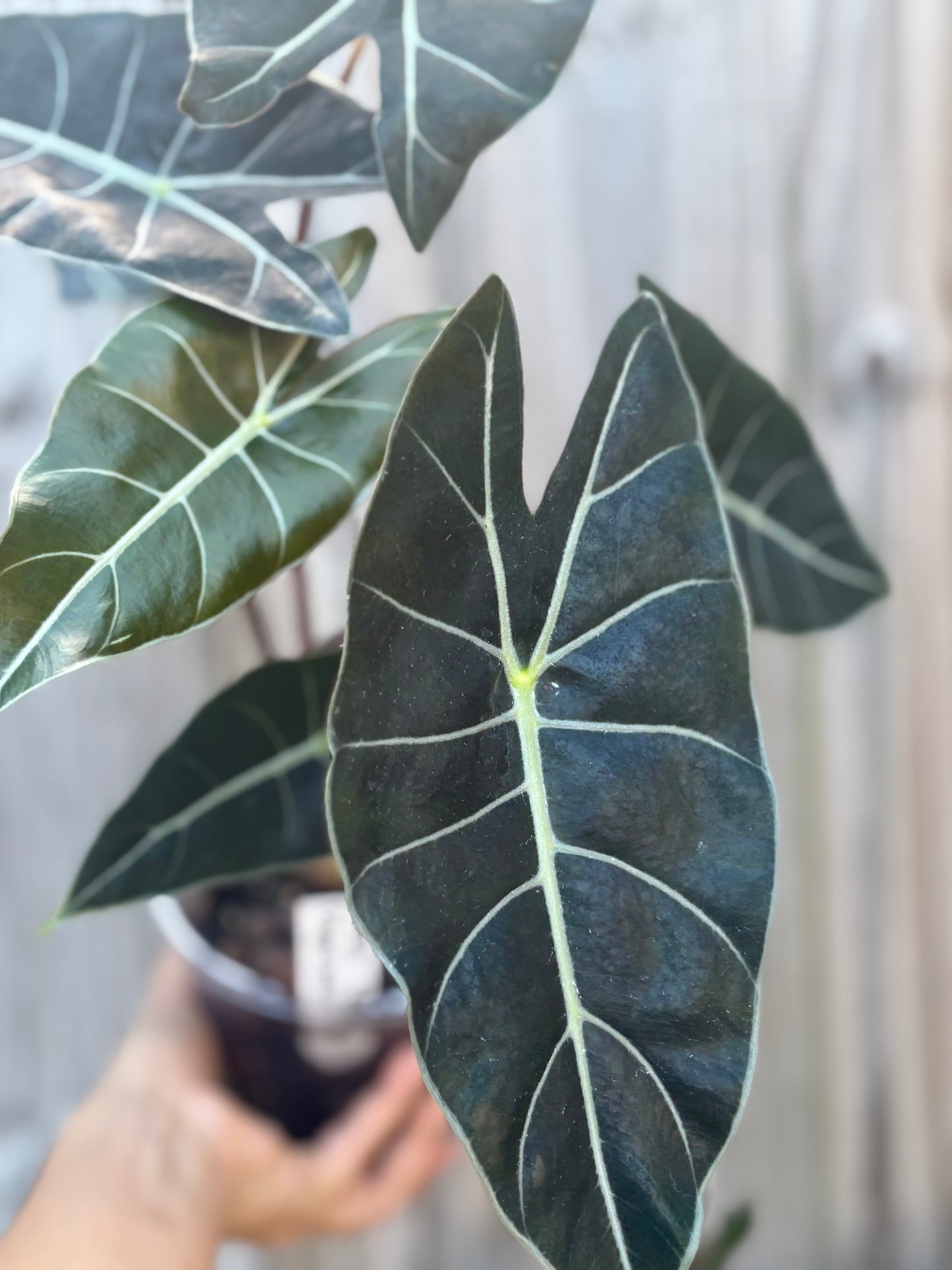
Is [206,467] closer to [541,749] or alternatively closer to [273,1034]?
[541,749]

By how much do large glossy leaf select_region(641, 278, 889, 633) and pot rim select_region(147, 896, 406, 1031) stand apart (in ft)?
1.60

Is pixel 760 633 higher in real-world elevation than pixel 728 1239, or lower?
higher

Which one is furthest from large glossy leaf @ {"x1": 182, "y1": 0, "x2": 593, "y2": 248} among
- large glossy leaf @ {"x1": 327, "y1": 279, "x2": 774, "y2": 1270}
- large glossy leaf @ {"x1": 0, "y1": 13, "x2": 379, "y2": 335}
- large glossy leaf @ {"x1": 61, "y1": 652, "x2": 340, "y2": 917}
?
large glossy leaf @ {"x1": 61, "y1": 652, "x2": 340, "y2": 917}

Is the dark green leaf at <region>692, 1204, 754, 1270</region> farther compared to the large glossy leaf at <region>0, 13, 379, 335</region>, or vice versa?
the dark green leaf at <region>692, 1204, 754, 1270</region>

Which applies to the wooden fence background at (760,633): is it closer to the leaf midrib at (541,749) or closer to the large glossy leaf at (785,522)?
the large glossy leaf at (785,522)

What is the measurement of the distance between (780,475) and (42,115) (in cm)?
55

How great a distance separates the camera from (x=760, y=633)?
1.10 meters

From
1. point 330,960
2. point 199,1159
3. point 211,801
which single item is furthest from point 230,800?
point 199,1159

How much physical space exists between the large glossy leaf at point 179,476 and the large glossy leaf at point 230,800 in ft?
0.53

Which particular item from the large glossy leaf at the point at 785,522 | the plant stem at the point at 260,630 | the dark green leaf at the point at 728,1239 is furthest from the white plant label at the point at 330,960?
the large glossy leaf at the point at 785,522

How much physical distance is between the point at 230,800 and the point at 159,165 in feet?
1.41

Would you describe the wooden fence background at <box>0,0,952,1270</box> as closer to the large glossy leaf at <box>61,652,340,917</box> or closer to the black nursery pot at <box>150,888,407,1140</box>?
the black nursery pot at <box>150,888,407,1140</box>

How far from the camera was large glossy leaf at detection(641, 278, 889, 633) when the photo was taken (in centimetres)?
68

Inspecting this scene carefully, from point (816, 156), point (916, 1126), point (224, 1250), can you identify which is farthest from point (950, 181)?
point (224, 1250)
